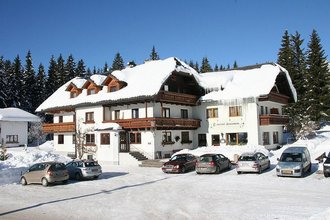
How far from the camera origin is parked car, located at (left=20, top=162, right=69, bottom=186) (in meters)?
23.3

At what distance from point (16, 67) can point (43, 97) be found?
8.56 metres

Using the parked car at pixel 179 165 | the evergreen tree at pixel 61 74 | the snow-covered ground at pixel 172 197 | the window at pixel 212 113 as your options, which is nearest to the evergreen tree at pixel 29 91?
the evergreen tree at pixel 61 74

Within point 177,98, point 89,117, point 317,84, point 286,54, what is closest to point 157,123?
point 177,98

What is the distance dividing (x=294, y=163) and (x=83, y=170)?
Result: 1491 centimetres

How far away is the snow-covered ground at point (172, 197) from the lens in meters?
13.9

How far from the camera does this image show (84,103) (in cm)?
4278

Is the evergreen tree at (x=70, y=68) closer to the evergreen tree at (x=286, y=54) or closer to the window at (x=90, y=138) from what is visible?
the window at (x=90, y=138)

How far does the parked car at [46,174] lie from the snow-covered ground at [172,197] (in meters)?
0.55

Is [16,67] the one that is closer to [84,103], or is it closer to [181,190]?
[84,103]

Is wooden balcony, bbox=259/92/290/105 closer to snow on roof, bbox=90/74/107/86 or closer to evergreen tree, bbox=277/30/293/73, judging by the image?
evergreen tree, bbox=277/30/293/73

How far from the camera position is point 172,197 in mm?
17672

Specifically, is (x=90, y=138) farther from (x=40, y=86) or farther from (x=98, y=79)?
(x=40, y=86)

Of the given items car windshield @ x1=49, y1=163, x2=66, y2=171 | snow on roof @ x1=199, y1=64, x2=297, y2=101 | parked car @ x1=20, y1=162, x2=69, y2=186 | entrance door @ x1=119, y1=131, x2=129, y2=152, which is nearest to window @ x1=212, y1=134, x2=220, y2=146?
snow on roof @ x1=199, y1=64, x2=297, y2=101

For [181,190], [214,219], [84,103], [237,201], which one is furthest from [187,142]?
[214,219]
